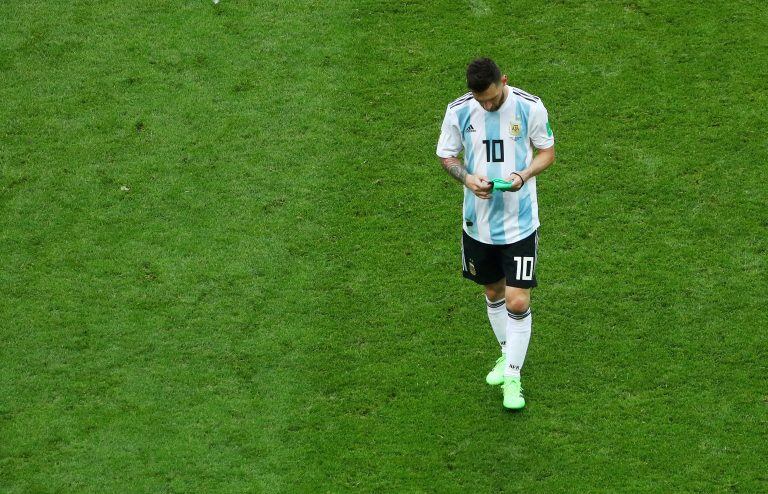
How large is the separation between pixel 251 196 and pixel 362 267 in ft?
4.10

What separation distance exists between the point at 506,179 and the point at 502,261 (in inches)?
22.2

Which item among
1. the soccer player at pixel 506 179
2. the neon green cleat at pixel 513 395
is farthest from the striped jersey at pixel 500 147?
the neon green cleat at pixel 513 395

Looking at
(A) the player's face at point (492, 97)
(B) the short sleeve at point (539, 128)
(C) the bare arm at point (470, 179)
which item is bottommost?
(C) the bare arm at point (470, 179)

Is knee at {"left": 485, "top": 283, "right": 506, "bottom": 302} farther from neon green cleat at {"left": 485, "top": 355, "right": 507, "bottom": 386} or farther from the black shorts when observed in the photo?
neon green cleat at {"left": 485, "top": 355, "right": 507, "bottom": 386}

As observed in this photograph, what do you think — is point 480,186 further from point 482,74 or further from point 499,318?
point 499,318

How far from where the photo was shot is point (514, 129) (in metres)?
6.57

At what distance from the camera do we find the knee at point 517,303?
6.78 meters

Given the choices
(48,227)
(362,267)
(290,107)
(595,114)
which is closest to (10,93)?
(48,227)

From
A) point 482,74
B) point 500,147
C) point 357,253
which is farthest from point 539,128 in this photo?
point 357,253

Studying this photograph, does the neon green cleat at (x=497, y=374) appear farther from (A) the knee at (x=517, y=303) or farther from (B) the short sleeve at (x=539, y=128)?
(B) the short sleeve at (x=539, y=128)

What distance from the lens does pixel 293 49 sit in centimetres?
1012

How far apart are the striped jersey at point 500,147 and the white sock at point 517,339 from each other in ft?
1.67

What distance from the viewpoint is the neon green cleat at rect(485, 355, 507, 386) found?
7.20 meters

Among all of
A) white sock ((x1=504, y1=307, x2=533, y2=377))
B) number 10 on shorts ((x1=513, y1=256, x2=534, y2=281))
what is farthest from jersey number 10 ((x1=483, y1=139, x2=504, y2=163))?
white sock ((x1=504, y1=307, x2=533, y2=377))
